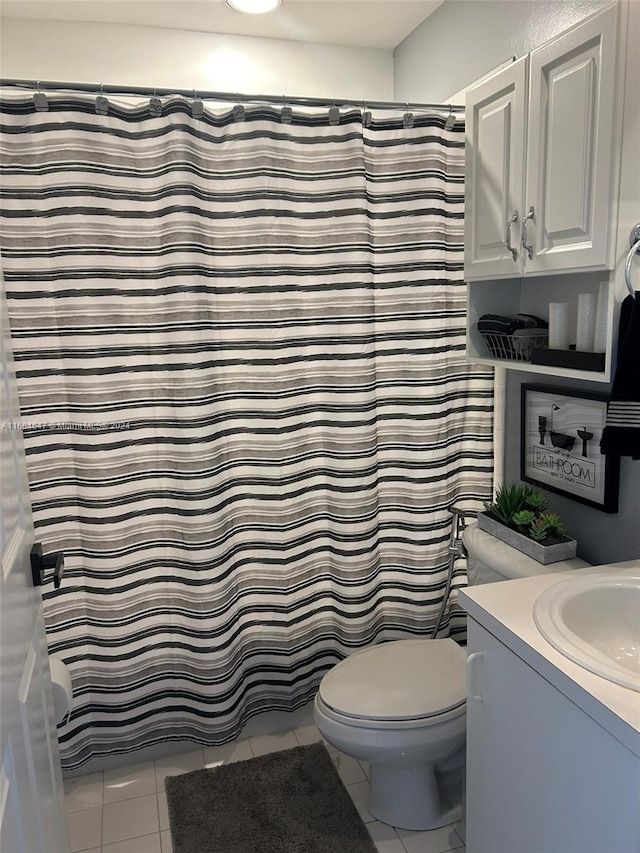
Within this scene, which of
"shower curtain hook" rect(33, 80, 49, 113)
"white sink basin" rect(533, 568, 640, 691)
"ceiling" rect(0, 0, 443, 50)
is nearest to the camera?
"white sink basin" rect(533, 568, 640, 691)

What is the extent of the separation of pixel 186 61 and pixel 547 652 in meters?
2.25

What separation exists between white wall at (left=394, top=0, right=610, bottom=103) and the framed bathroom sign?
96cm

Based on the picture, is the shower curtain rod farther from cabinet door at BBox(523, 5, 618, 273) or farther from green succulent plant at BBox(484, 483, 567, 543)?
green succulent plant at BBox(484, 483, 567, 543)

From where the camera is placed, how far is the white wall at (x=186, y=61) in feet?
7.27

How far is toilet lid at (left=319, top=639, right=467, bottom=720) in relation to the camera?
169cm

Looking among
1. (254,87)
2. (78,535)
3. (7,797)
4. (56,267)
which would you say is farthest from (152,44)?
(7,797)

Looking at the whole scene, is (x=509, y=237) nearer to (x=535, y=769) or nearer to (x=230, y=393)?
(x=230, y=393)

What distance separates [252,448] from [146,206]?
767 millimetres

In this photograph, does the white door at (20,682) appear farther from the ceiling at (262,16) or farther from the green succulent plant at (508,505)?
the ceiling at (262,16)

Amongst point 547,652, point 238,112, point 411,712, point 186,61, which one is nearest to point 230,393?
point 238,112

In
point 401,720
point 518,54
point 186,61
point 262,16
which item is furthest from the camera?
point 186,61

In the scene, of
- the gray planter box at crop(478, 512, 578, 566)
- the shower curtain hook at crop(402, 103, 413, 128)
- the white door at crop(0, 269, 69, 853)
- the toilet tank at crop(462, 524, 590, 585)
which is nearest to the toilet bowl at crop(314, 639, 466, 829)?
the toilet tank at crop(462, 524, 590, 585)

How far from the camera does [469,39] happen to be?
2084 mm

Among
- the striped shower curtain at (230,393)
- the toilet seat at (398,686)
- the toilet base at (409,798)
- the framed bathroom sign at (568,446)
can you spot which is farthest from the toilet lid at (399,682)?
the framed bathroom sign at (568,446)
